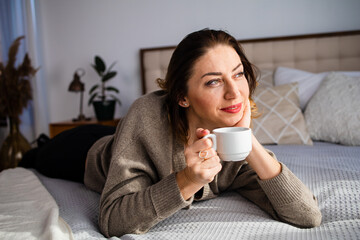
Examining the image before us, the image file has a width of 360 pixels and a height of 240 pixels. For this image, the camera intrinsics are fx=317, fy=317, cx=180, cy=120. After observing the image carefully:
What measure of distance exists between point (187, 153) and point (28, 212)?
643 millimetres

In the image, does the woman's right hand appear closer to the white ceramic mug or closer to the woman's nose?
the white ceramic mug

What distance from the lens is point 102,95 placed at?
11.1 feet

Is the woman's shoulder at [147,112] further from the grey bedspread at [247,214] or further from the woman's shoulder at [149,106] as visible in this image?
the grey bedspread at [247,214]

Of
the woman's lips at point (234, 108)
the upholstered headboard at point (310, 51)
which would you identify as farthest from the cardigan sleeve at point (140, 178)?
the upholstered headboard at point (310, 51)

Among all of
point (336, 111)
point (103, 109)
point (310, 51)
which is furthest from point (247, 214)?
point (103, 109)

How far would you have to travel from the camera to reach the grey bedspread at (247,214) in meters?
0.91

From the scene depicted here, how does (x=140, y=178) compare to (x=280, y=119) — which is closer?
(x=140, y=178)

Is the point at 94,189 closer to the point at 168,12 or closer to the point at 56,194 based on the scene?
the point at 56,194

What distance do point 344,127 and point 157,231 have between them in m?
1.45

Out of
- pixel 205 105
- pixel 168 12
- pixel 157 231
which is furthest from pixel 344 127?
pixel 168 12

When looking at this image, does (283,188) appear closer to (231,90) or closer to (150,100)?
(231,90)

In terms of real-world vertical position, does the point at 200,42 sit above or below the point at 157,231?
above

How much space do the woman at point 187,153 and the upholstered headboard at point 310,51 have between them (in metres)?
1.82

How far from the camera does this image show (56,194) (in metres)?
1.40
